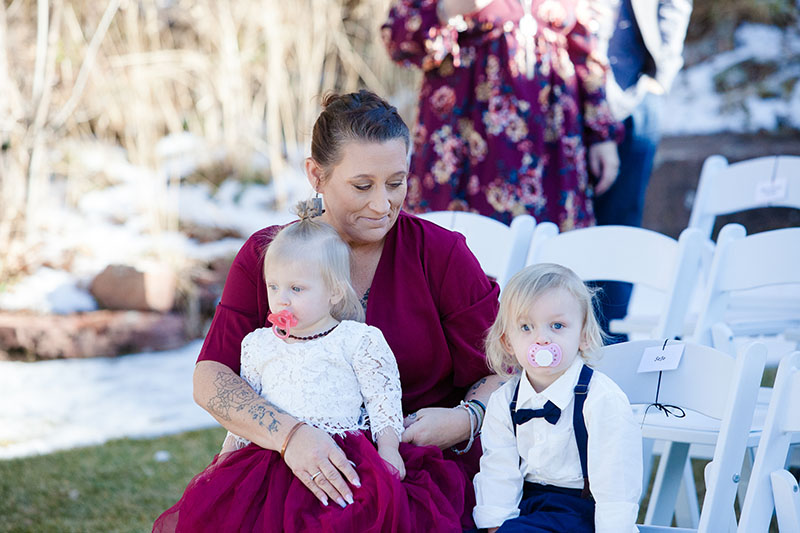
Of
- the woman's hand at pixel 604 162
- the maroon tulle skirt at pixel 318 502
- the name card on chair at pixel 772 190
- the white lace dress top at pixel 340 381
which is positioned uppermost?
the woman's hand at pixel 604 162

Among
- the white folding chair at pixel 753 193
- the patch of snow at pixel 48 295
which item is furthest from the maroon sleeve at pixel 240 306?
the patch of snow at pixel 48 295

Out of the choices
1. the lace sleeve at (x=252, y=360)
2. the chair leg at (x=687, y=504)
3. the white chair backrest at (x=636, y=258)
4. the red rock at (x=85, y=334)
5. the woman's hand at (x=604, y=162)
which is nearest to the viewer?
the lace sleeve at (x=252, y=360)

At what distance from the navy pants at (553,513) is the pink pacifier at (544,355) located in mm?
274

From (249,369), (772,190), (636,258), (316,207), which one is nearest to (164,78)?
(772,190)

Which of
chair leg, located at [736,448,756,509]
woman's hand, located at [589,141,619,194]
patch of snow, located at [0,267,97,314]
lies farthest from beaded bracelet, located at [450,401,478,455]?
patch of snow, located at [0,267,97,314]

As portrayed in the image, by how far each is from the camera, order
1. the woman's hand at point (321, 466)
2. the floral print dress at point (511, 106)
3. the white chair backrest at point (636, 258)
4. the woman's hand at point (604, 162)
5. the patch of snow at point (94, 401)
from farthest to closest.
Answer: the patch of snow at point (94, 401) → the woman's hand at point (604, 162) → the floral print dress at point (511, 106) → the white chair backrest at point (636, 258) → the woman's hand at point (321, 466)

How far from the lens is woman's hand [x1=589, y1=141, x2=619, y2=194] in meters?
3.41

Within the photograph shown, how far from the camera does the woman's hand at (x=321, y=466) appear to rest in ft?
6.08

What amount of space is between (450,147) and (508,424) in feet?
5.37

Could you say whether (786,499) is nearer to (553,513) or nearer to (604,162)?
(553,513)

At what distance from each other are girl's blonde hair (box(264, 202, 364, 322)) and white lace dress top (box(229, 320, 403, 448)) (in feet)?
0.22

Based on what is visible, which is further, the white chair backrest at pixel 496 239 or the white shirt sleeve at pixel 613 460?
the white chair backrest at pixel 496 239

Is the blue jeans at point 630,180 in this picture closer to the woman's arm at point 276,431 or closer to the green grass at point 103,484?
the green grass at point 103,484

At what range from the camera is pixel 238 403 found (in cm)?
206
